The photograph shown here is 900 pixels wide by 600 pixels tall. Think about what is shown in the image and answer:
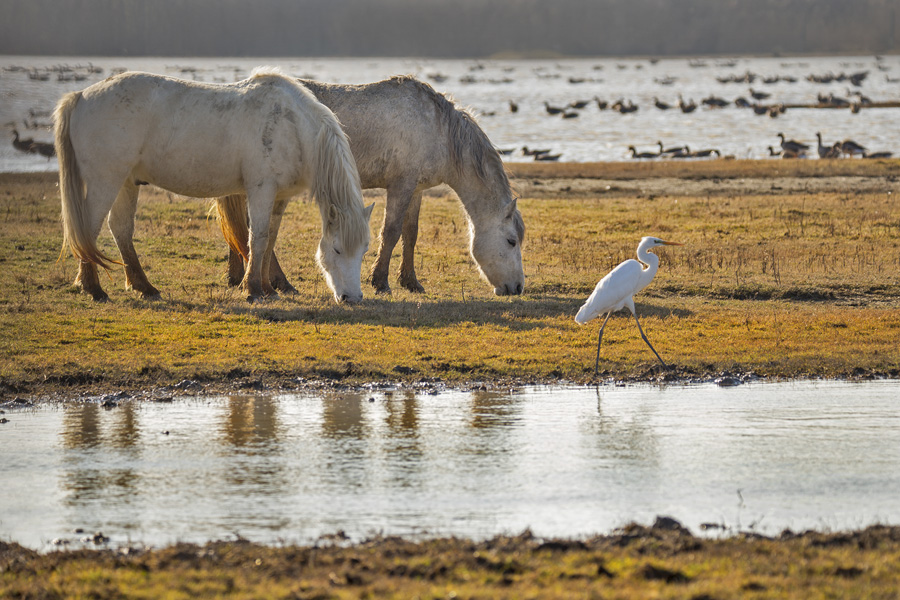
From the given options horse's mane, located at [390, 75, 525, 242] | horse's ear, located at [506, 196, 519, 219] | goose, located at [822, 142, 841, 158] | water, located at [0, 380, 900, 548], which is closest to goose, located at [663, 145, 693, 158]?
goose, located at [822, 142, 841, 158]

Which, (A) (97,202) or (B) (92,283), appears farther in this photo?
(B) (92,283)

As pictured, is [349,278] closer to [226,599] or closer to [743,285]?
[743,285]

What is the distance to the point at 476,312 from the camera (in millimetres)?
12344

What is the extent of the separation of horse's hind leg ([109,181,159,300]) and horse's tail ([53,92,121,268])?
21.1 inches

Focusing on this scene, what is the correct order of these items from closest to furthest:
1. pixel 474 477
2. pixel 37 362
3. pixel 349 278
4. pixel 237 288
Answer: pixel 474 477 < pixel 37 362 < pixel 349 278 < pixel 237 288

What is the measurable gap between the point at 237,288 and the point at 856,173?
68.5ft

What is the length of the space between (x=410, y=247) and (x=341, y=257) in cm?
206

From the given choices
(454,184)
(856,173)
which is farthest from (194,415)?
(856,173)

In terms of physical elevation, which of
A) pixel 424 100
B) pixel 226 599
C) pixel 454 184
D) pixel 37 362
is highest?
pixel 424 100

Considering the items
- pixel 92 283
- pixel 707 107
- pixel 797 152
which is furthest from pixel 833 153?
pixel 707 107

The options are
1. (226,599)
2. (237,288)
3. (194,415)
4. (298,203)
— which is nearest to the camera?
(226,599)

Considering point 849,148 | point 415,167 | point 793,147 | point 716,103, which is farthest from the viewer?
point 716,103

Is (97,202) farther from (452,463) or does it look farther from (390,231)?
(452,463)

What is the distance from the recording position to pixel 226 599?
4613mm
